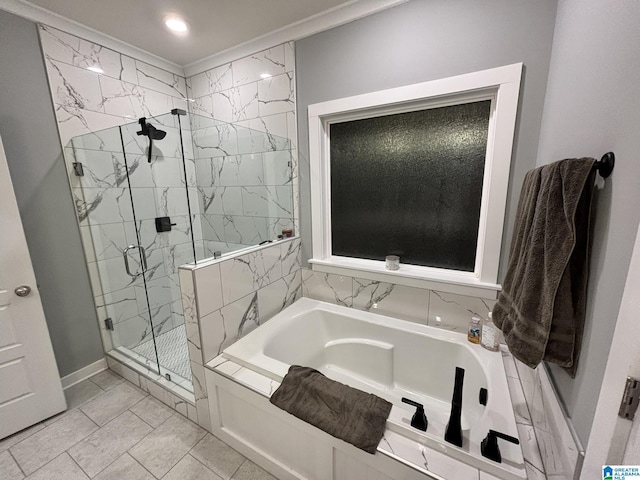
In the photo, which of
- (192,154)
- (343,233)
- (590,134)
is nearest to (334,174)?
(343,233)

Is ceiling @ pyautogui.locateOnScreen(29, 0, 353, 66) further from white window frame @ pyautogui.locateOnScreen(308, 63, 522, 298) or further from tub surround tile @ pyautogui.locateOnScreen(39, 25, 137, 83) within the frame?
white window frame @ pyautogui.locateOnScreen(308, 63, 522, 298)

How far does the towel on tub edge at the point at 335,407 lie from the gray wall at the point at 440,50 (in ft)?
3.90

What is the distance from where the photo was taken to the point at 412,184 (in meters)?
1.79

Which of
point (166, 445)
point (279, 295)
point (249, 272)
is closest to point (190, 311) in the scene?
point (249, 272)

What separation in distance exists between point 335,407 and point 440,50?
2.02m

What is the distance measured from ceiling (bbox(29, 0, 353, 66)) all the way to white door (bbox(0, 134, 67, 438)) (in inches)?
43.1

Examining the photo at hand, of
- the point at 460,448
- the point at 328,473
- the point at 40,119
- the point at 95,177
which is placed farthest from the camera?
the point at 95,177

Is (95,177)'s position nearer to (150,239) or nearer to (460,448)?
(150,239)

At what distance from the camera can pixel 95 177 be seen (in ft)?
6.63

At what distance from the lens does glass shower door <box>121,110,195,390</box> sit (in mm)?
2021

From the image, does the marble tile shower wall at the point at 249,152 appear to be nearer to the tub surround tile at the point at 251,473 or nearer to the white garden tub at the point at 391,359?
the white garden tub at the point at 391,359

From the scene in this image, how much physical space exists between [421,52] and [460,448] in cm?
202

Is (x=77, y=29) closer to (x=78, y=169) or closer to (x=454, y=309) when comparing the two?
(x=78, y=169)

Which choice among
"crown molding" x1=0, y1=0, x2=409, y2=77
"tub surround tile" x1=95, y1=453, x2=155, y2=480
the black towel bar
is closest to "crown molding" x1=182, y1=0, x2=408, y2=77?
"crown molding" x1=0, y1=0, x2=409, y2=77
